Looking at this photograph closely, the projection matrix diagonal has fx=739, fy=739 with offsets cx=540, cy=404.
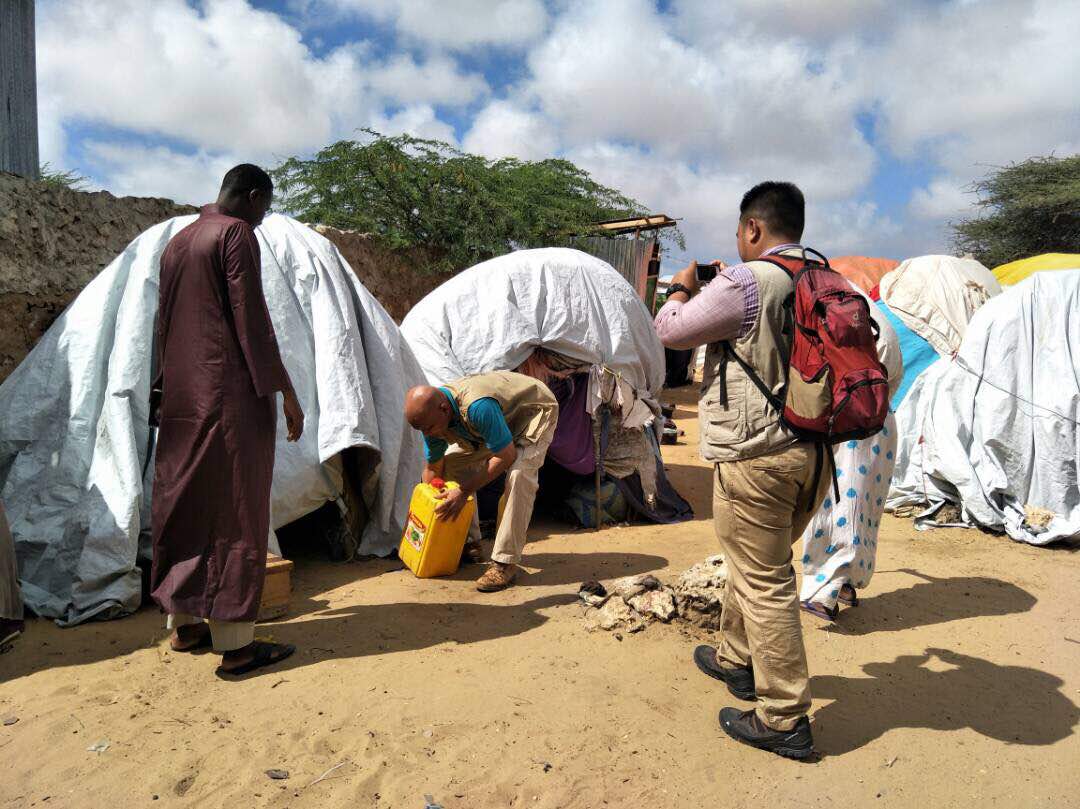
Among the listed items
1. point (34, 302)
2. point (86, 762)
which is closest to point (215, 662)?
point (86, 762)

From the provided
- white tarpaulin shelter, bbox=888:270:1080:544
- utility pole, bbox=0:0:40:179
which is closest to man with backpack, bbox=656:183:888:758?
white tarpaulin shelter, bbox=888:270:1080:544

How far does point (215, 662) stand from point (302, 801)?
1.09m

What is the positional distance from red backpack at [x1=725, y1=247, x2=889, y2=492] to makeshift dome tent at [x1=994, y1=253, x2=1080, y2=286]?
702 cm

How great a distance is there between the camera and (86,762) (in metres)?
2.48

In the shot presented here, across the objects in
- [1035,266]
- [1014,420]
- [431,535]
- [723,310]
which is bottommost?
[431,535]

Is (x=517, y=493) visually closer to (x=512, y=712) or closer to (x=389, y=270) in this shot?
(x=512, y=712)

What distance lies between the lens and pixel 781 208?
2672mm

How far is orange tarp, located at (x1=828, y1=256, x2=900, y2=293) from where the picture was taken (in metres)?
9.60

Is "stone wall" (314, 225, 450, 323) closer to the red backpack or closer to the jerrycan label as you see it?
the jerrycan label

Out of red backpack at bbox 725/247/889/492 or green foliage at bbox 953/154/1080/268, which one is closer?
red backpack at bbox 725/247/889/492

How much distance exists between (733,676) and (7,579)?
3.12m

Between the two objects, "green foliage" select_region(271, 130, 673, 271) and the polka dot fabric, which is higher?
"green foliage" select_region(271, 130, 673, 271)

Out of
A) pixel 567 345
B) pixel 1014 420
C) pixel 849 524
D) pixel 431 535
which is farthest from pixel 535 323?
pixel 1014 420

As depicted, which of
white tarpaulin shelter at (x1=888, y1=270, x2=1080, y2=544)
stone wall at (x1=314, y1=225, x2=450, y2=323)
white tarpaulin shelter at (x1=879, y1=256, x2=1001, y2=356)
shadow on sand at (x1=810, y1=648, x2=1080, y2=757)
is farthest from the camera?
stone wall at (x1=314, y1=225, x2=450, y2=323)
